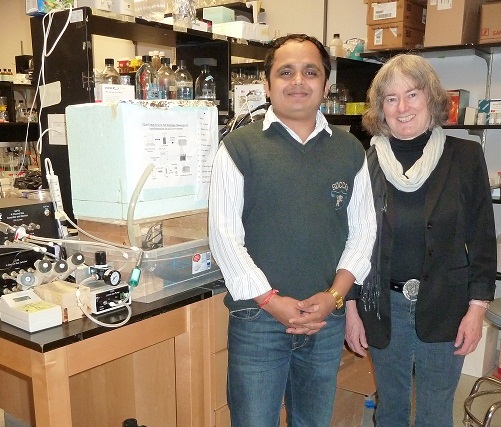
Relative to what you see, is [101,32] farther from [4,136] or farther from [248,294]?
[4,136]

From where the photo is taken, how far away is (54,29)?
6.12 feet

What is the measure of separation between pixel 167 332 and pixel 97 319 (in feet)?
0.81

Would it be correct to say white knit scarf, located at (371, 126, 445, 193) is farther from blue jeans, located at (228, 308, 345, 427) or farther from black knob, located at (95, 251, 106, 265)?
black knob, located at (95, 251, 106, 265)

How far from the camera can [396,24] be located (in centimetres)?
294

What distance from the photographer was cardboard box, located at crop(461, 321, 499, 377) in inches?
115

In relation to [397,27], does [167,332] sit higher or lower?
lower

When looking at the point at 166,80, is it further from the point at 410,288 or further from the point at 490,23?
the point at 490,23

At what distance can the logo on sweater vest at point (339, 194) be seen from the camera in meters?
1.38

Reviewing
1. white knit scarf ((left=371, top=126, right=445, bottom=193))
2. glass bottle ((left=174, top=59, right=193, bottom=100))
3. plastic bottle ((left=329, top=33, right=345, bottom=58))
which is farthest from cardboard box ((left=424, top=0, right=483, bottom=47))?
white knit scarf ((left=371, top=126, right=445, bottom=193))

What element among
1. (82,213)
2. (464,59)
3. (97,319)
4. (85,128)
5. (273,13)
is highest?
(273,13)

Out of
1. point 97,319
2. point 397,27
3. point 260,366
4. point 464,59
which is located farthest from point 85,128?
point 464,59

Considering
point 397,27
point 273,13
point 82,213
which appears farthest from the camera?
point 273,13

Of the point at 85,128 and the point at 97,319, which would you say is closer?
the point at 97,319

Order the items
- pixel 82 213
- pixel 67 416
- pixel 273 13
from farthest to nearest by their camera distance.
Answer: pixel 273 13, pixel 82 213, pixel 67 416
